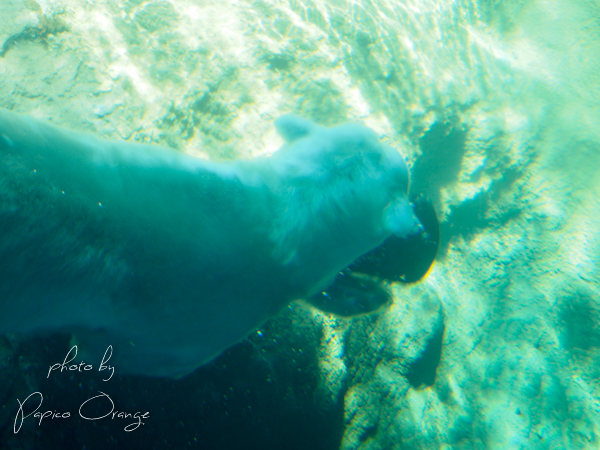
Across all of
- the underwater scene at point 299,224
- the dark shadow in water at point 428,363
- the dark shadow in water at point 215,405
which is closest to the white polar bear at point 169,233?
the underwater scene at point 299,224

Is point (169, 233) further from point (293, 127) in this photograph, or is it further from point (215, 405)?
point (293, 127)

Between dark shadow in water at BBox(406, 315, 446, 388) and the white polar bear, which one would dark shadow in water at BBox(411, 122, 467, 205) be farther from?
dark shadow in water at BBox(406, 315, 446, 388)

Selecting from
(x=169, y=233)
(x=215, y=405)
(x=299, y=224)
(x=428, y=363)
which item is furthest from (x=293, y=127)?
(x=428, y=363)

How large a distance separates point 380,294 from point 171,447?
1.83 metres

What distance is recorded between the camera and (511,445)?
117 inches

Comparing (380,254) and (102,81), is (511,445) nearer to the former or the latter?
(380,254)

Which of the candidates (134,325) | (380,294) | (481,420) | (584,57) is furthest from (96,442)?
(584,57)

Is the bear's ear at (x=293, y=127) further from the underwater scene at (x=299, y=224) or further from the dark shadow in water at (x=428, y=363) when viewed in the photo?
the dark shadow in water at (x=428, y=363)

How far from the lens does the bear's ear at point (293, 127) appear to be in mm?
2689

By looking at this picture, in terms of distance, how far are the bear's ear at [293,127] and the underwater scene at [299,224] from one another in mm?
27

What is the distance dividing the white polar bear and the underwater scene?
1 centimetres

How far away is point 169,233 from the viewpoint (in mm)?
1775

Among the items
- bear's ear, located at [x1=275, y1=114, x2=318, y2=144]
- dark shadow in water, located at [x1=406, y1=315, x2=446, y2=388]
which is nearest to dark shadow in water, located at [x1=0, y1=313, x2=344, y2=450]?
dark shadow in water, located at [x1=406, y1=315, x2=446, y2=388]

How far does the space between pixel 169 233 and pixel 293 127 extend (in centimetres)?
148
